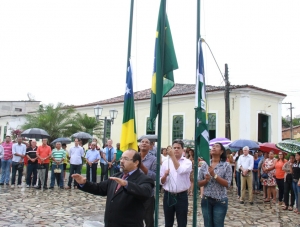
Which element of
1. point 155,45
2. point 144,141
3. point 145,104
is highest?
point 145,104

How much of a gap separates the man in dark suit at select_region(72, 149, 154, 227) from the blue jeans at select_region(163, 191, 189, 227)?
1.74 metres

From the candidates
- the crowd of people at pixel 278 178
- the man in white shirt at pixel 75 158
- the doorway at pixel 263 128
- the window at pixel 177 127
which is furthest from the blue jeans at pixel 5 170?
the doorway at pixel 263 128

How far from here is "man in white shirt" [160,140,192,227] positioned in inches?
207

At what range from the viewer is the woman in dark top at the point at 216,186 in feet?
16.3

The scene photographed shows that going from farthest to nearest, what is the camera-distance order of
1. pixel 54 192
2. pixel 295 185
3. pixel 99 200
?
pixel 54 192
pixel 99 200
pixel 295 185

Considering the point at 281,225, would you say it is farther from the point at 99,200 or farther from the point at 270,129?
the point at 270,129

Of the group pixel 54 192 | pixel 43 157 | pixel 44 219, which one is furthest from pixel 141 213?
pixel 43 157

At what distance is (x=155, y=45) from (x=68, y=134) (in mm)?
22489

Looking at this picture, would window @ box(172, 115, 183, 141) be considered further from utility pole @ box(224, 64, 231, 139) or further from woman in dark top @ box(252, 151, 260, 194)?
woman in dark top @ box(252, 151, 260, 194)

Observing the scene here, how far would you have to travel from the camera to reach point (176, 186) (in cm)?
530

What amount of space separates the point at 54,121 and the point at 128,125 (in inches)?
877

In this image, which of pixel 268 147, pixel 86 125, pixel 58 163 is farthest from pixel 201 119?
pixel 86 125

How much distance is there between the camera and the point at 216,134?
2438 centimetres

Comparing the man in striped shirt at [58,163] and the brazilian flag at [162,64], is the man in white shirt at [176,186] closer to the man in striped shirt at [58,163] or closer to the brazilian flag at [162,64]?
the brazilian flag at [162,64]
